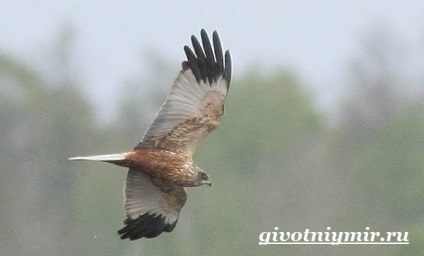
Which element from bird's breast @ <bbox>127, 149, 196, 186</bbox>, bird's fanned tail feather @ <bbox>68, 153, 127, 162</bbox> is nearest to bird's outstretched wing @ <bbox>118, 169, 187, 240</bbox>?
bird's breast @ <bbox>127, 149, 196, 186</bbox>

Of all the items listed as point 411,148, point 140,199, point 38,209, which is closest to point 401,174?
point 411,148

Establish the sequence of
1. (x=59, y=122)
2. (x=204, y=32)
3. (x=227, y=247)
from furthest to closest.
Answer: (x=59, y=122)
(x=227, y=247)
(x=204, y=32)

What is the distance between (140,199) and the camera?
10.1 meters

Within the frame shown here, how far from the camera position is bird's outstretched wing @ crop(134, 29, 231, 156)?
9.91 m

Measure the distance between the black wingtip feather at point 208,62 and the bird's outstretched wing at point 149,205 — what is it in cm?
59

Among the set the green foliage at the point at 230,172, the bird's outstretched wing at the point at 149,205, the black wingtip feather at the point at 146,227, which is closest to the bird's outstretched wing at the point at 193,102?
the bird's outstretched wing at the point at 149,205

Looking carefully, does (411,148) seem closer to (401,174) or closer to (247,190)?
(401,174)

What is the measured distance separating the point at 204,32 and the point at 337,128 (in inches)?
536

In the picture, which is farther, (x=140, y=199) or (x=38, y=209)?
(x=38, y=209)

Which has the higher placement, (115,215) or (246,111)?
(246,111)

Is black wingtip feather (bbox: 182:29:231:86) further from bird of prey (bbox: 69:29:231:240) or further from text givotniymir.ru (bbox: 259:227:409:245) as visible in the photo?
text givotniymir.ru (bbox: 259:227:409:245)

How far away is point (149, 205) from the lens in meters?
10.1

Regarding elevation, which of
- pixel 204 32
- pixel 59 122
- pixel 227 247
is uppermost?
pixel 59 122

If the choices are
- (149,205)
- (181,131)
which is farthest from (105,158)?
(149,205)
